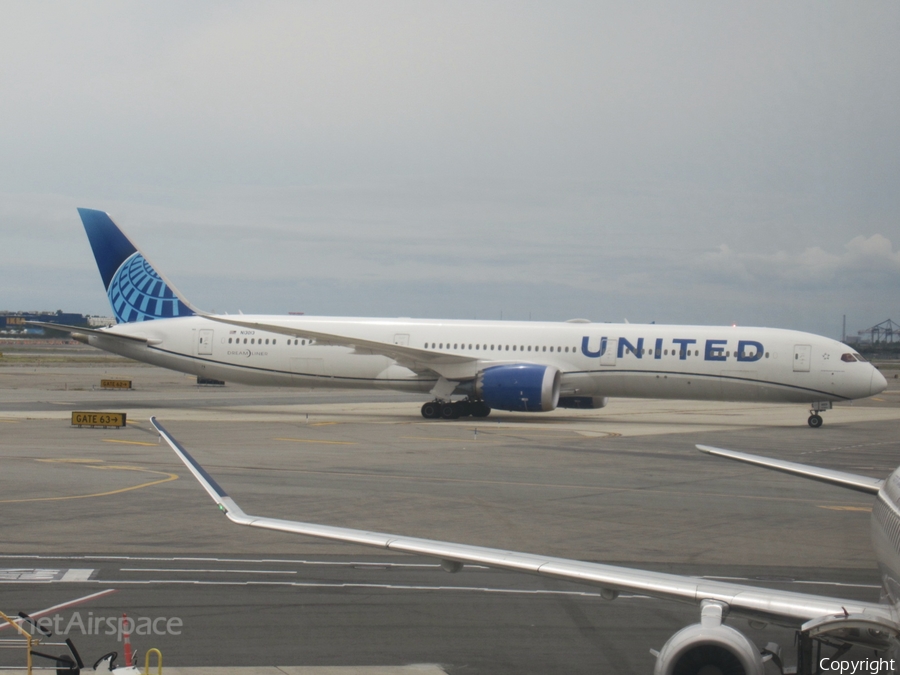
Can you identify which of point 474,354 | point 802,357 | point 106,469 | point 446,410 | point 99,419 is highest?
point 802,357

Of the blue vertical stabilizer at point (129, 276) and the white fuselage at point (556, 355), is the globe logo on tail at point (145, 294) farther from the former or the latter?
the white fuselage at point (556, 355)

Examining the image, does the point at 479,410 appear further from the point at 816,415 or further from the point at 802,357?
the point at 816,415

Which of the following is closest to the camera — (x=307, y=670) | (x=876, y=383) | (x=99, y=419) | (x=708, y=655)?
(x=708, y=655)

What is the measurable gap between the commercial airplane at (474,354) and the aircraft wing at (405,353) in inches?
2.0

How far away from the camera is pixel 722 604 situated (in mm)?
6277

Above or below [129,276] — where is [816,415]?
below

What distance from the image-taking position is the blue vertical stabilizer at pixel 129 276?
4222 centimetres

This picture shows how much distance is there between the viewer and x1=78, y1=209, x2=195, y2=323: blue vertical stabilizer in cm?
4222

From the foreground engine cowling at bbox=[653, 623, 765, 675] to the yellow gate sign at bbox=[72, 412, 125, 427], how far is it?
26211 mm

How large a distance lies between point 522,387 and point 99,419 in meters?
14.2

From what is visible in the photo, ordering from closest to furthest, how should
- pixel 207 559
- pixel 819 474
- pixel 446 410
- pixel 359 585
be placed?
pixel 819 474 < pixel 359 585 < pixel 207 559 < pixel 446 410

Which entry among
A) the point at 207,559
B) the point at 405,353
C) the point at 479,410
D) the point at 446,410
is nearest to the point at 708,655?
the point at 207,559

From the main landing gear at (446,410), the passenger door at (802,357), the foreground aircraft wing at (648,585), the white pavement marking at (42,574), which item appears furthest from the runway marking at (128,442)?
the passenger door at (802,357)

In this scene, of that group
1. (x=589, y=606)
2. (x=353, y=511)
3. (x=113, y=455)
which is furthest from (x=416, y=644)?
(x=113, y=455)
